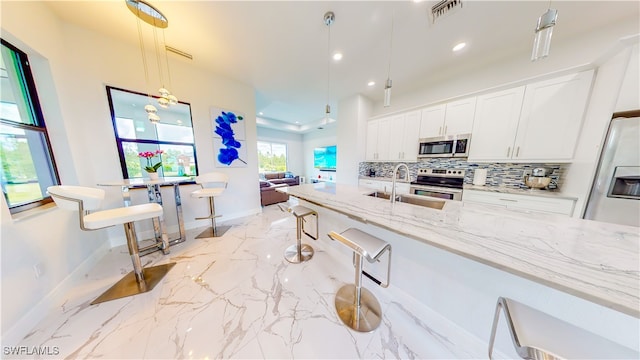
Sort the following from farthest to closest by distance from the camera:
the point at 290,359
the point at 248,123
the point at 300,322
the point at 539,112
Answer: the point at 248,123, the point at 539,112, the point at 300,322, the point at 290,359

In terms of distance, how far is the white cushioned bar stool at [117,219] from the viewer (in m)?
1.27

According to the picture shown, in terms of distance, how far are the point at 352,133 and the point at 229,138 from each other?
8.34ft

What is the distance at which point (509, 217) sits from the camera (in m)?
1.13

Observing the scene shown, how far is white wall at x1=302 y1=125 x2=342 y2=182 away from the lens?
20.9 feet

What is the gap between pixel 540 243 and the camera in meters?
0.80

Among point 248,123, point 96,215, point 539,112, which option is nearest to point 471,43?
point 539,112

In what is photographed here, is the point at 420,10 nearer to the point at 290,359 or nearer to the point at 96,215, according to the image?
the point at 290,359

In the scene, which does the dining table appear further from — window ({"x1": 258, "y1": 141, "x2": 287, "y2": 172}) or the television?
the television

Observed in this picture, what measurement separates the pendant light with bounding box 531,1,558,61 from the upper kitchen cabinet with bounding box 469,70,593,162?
1807 millimetres

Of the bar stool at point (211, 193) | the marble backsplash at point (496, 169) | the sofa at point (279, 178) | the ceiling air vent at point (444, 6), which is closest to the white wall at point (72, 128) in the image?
the bar stool at point (211, 193)

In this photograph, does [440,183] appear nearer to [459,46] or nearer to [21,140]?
[459,46]

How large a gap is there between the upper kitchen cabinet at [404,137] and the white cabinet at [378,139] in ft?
0.27

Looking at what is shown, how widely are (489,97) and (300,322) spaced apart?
372cm

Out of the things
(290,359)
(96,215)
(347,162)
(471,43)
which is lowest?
(290,359)
